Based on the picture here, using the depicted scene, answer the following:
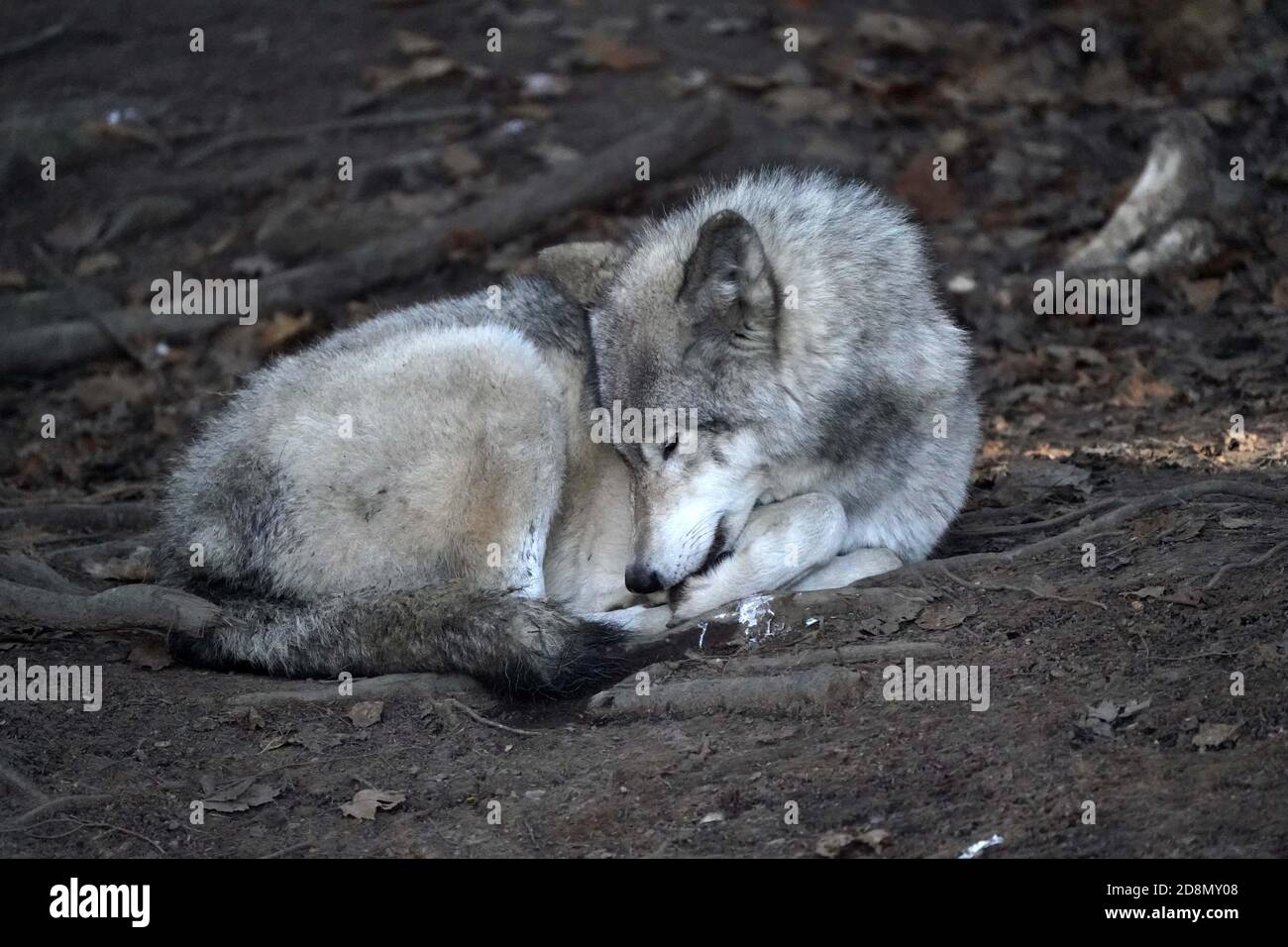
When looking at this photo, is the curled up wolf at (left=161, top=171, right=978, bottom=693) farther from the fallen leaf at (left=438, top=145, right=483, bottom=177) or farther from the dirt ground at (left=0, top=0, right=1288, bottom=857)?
the fallen leaf at (left=438, top=145, right=483, bottom=177)

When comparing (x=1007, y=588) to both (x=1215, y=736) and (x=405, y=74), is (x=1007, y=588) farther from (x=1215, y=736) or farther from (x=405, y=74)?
(x=405, y=74)

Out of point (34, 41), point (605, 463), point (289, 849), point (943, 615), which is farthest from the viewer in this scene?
point (34, 41)

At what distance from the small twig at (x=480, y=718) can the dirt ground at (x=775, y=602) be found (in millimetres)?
38

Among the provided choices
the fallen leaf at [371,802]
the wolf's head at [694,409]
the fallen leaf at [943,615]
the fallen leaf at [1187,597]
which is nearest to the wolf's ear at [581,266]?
the wolf's head at [694,409]

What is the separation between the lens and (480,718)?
4801mm

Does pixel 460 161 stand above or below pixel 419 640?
above

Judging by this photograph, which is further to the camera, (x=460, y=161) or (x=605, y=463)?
(x=460, y=161)

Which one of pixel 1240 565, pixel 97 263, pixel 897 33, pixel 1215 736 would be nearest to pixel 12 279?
pixel 97 263

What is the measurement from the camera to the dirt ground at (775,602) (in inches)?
159

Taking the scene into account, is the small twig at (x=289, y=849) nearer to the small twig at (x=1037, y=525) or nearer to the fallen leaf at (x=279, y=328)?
the small twig at (x=1037, y=525)

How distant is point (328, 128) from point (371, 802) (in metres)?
8.07

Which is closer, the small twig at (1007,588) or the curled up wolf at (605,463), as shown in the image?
the small twig at (1007,588)

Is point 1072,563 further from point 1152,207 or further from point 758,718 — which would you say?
point 1152,207

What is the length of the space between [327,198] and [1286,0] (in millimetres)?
7897
